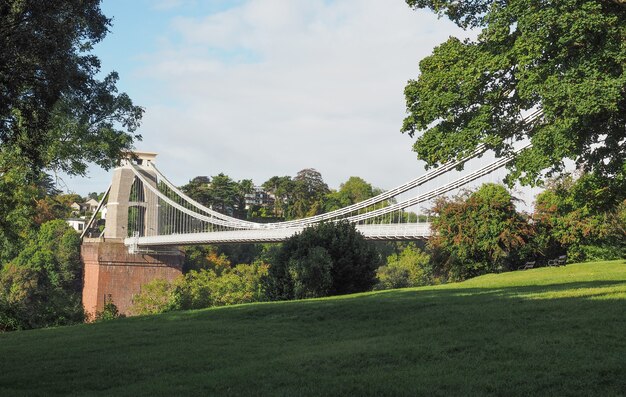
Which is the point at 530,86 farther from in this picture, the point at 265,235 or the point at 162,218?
the point at 162,218

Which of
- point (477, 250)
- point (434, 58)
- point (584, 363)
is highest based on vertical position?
point (434, 58)

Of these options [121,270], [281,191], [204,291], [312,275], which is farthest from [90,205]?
[312,275]

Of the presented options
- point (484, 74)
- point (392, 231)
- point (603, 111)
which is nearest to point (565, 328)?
point (603, 111)

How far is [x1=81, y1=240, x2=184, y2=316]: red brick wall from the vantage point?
6238 centimetres

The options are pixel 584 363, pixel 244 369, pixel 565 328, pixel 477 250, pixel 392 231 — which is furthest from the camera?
pixel 392 231

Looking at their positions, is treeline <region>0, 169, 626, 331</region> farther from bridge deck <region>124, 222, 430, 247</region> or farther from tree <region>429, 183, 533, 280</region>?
bridge deck <region>124, 222, 430, 247</region>

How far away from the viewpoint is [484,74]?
1199 centimetres

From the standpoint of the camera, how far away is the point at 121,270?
62812 mm

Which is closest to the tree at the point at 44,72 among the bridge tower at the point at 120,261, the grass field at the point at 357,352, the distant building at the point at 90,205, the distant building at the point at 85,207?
the grass field at the point at 357,352

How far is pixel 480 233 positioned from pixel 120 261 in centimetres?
3830

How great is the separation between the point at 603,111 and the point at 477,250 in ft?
81.1

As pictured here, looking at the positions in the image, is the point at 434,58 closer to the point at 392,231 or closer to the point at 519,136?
the point at 519,136

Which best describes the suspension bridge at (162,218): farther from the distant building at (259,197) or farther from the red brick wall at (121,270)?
the distant building at (259,197)

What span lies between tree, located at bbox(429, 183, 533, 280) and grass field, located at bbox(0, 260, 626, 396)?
1900 cm
